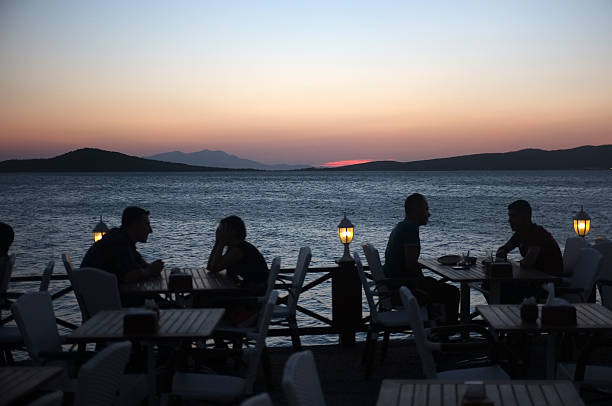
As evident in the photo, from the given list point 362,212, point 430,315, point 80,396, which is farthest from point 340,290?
point 362,212

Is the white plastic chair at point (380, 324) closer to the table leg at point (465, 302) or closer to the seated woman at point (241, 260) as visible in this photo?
the seated woman at point (241, 260)

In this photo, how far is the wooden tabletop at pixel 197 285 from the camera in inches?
215

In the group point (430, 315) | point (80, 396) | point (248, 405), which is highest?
point (248, 405)

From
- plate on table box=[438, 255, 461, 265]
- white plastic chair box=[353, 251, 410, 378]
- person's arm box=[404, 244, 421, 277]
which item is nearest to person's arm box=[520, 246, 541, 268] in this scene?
plate on table box=[438, 255, 461, 265]

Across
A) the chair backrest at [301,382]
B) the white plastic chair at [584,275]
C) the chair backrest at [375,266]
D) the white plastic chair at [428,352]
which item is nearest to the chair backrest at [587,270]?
the white plastic chair at [584,275]

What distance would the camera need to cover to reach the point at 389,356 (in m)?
6.35

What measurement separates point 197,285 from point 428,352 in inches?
90.3

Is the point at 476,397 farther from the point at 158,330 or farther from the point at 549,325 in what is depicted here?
the point at 158,330

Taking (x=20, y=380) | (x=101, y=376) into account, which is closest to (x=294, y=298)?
(x=20, y=380)

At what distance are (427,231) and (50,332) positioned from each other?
115 feet

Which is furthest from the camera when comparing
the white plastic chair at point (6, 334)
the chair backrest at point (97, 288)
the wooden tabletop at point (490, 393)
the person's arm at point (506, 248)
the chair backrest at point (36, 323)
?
the person's arm at point (506, 248)

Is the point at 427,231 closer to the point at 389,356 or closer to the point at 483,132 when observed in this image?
the point at 483,132

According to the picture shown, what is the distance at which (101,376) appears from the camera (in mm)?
2672

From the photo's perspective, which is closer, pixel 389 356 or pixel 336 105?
pixel 389 356
